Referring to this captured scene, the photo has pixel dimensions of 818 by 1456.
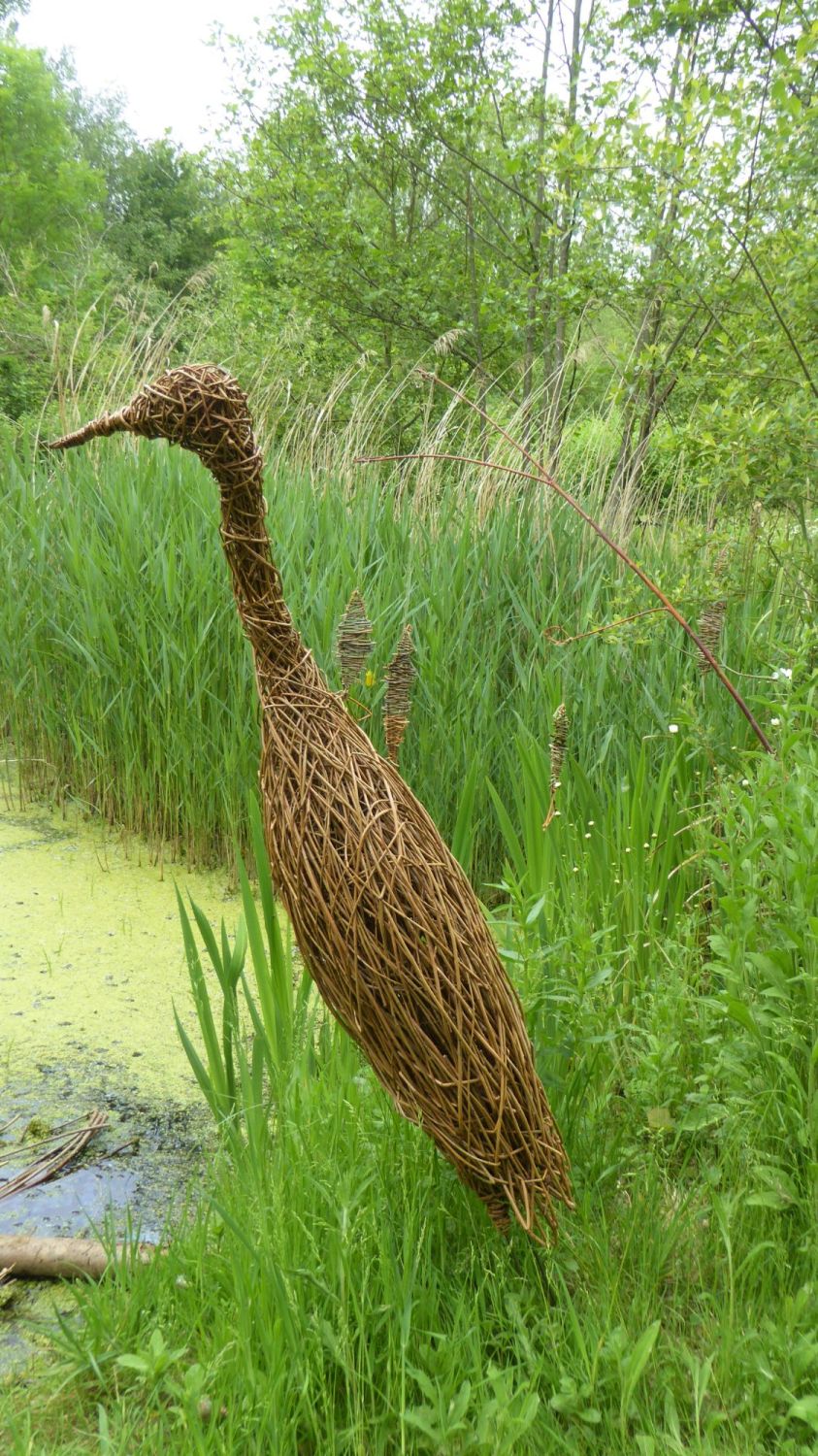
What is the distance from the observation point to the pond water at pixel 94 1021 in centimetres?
217

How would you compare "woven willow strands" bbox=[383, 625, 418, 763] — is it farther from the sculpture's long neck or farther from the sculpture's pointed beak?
the sculpture's pointed beak

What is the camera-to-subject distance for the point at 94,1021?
9.21 feet

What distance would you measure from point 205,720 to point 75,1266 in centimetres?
222

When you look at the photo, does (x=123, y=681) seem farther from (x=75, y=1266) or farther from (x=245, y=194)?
(x=245, y=194)

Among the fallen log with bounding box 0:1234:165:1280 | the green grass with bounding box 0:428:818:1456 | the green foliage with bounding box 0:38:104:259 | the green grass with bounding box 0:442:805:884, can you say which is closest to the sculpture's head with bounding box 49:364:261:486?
the green grass with bounding box 0:428:818:1456

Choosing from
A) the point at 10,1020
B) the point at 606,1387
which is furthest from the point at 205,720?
the point at 606,1387

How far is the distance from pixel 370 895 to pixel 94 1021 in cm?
174

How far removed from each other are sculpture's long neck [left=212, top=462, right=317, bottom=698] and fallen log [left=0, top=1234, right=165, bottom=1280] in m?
1.04

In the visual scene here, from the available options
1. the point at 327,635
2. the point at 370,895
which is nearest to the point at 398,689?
the point at 370,895

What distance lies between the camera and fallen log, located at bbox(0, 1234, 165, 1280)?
5.97ft

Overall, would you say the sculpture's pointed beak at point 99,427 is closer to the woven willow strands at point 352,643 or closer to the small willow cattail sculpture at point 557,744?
the woven willow strands at point 352,643

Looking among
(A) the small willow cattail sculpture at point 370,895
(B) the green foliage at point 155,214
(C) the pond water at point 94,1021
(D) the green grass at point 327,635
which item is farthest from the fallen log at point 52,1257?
(B) the green foliage at point 155,214

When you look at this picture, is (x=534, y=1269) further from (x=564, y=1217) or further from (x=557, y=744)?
(x=557, y=744)

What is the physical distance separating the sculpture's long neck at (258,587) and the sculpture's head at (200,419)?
0.09ft
